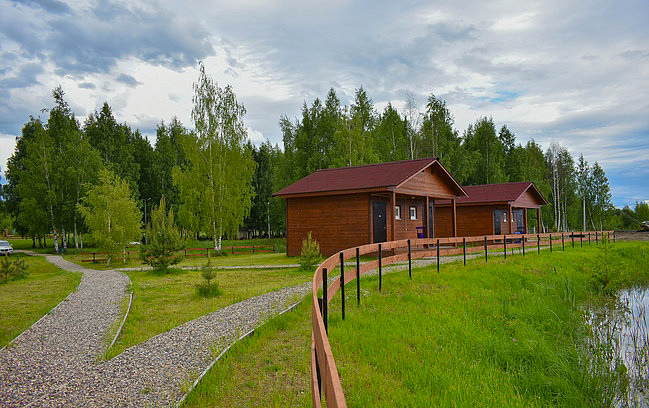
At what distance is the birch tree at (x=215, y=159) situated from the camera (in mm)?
30922

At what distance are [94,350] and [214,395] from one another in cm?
312

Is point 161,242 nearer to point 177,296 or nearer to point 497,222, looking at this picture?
point 177,296

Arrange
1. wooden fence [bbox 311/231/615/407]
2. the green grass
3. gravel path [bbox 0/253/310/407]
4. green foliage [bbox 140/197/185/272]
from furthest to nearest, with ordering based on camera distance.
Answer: green foliage [bbox 140/197/185/272] → gravel path [bbox 0/253/310/407] → the green grass → wooden fence [bbox 311/231/615/407]

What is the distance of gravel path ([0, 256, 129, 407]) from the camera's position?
5.25 metres

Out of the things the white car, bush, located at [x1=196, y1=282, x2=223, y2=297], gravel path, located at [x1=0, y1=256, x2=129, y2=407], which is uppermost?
the white car

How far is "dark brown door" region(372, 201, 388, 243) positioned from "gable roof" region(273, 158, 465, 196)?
135 cm

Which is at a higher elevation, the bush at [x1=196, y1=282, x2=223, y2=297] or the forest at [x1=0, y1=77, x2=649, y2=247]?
the forest at [x1=0, y1=77, x2=649, y2=247]

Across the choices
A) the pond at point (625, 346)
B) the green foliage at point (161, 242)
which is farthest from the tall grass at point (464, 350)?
the green foliage at point (161, 242)

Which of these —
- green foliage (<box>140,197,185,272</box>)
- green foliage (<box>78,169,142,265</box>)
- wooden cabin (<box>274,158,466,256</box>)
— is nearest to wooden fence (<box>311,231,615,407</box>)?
wooden cabin (<box>274,158,466,256</box>)

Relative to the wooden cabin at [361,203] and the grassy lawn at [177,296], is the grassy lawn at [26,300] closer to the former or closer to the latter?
the grassy lawn at [177,296]

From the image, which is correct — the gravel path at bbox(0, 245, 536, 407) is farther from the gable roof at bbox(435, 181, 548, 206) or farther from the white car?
the white car

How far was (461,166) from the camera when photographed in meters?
42.6

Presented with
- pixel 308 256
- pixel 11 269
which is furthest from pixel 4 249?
pixel 308 256

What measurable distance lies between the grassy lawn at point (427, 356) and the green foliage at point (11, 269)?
559 inches
